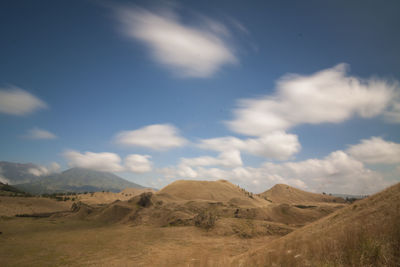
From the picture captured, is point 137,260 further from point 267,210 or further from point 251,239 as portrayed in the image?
point 267,210

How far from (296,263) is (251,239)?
20.5m

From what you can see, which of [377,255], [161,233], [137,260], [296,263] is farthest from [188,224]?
[377,255]

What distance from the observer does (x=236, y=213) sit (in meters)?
46.1

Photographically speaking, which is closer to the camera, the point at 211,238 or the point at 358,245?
the point at 358,245

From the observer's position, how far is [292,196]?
394 feet

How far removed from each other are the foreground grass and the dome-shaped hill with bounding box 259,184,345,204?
97.8 m

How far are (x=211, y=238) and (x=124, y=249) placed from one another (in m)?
11.4

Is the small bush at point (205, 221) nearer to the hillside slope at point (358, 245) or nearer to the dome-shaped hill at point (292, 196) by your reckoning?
the hillside slope at point (358, 245)

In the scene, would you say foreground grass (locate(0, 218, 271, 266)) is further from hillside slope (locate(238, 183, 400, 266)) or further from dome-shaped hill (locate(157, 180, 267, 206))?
dome-shaped hill (locate(157, 180, 267, 206))

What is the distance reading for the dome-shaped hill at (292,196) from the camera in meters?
115

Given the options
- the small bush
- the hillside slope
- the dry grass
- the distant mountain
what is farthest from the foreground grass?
the distant mountain

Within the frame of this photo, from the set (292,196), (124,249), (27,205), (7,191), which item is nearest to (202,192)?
(292,196)

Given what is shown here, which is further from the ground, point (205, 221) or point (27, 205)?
point (205, 221)

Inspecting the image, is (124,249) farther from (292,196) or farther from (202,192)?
(292,196)
